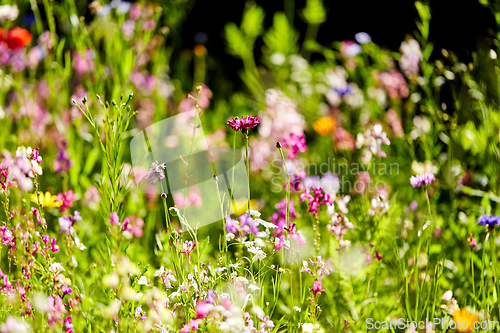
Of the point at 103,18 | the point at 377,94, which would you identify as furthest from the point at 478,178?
the point at 103,18

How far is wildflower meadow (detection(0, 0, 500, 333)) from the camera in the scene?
109 cm

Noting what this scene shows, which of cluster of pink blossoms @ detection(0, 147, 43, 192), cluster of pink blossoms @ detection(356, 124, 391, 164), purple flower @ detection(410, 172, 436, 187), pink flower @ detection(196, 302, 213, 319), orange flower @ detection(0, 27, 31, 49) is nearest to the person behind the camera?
pink flower @ detection(196, 302, 213, 319)

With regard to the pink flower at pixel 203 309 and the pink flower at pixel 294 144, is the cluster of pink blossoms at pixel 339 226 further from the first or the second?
the pink flower at pixel 203 309

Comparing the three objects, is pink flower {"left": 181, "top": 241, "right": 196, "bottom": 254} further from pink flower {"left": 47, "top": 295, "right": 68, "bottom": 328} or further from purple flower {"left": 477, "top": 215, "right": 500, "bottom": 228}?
purple flower {"left": 477, "top": 215, "right": 500, "bottom": 228}

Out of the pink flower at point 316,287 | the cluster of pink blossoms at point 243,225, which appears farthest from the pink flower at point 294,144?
the pink flower at point 316,287

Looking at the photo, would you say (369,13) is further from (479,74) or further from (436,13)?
(479,74)

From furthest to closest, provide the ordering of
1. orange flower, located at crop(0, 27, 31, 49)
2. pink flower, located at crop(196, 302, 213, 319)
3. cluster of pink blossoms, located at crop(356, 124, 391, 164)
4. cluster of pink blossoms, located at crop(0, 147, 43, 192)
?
orange flower, located at crop(0, 27, 31, 49) → cluster of pink blossoms, located at crop(356, 124, 391, 164) → cluster of pink blossoms, located at crop(0, 147, 43, 192) → pink flower, located at crop(196, 302, 213, 319)

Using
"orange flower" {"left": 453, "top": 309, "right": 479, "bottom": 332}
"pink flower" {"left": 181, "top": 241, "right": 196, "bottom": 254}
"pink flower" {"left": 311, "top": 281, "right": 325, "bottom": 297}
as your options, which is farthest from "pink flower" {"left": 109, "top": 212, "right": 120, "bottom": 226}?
"orange flower" {"left": 453, "top": 309, "right": 479, "bottom": 332}

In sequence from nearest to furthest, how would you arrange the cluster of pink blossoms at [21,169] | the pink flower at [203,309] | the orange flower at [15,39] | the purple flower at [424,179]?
the pink flower at [203,309]
the cluster of pink blossoms at [21,169]
the purple flower at [424,179]
the orange flower at [15,39]

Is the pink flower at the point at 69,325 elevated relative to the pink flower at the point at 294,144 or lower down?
lower down

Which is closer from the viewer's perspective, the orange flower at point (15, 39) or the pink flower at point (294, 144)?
the pink flower at point (294, 144)

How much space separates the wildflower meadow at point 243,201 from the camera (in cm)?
109

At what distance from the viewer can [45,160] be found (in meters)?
2.20

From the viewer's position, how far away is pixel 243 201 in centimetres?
201
